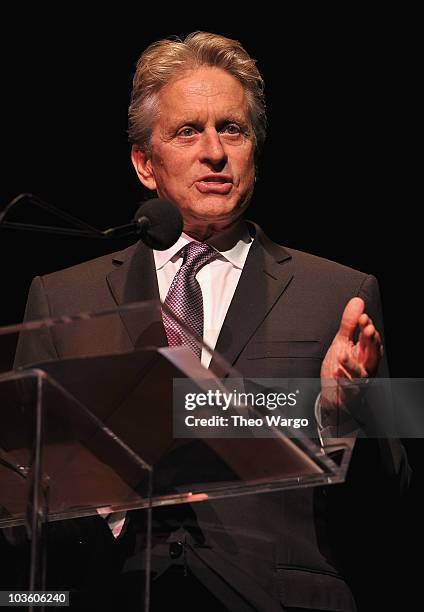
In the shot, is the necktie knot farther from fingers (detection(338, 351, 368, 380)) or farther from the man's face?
fingers (detection(338, 351, 368, 380))

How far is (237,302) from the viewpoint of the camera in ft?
8.52

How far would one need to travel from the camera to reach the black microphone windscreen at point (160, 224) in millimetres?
1966

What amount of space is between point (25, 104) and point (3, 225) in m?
1.81

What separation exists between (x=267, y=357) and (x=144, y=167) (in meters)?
0.83

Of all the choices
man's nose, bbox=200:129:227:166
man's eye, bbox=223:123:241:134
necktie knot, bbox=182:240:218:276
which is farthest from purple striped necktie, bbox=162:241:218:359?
man's eye, bbox=223:123:241:134

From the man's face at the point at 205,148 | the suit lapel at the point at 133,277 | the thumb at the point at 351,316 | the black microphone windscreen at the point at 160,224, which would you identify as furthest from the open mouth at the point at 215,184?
the thumb at the point at 351,316

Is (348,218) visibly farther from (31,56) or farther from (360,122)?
(31,56)

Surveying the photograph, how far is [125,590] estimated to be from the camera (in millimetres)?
1806

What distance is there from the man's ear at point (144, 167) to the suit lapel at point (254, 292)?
37cm

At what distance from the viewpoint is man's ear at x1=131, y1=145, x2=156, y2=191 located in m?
3.03

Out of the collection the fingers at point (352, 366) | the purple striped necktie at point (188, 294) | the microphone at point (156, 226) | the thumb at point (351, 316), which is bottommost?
the fingers at point (352, 366)

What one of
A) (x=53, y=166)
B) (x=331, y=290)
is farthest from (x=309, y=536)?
(x=53, y=166)
